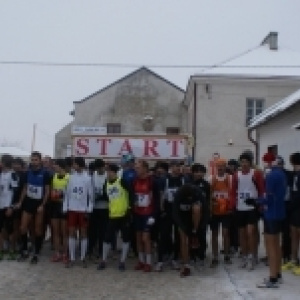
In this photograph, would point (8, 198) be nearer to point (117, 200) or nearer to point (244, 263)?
point (117, 200)

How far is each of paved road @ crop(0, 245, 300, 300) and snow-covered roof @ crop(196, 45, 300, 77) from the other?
2127cm

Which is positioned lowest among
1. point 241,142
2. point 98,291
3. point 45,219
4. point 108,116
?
point 98,291

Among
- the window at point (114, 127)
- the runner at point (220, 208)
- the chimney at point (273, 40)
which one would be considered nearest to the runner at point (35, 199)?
the runner at point (220, 208)

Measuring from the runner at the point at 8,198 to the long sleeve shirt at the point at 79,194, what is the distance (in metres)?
1.16

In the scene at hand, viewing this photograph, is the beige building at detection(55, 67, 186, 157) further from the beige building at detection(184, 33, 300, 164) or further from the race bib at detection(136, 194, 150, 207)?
the race bib at detection(136, 194, 150, 207)

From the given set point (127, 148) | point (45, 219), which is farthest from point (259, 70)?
point (45, 219)

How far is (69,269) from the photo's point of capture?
972 centimetres

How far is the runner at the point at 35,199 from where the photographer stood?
10406mm

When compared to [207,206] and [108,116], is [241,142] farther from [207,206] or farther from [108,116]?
[207,206]

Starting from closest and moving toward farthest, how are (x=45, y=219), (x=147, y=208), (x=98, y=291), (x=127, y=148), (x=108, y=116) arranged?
(x=98, y=291), (x=147, y=208), (x=45, y=219), (x=127, y=148), (x=108, y=116)

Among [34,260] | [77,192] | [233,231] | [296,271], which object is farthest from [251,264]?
[34,260]

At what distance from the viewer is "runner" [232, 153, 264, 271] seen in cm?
964

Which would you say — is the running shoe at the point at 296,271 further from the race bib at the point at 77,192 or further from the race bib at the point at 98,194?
the race bib at the point at 77,192

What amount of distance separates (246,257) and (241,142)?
20.8 metres
